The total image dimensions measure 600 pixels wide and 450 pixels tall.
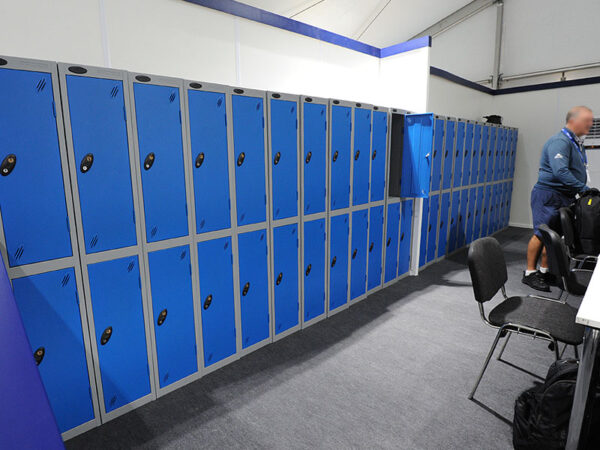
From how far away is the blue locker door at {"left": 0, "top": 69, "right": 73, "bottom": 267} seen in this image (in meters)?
1.47

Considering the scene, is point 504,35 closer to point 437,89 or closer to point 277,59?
point 437,89

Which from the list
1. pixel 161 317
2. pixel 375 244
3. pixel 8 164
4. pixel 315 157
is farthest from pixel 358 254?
pixel 8 164

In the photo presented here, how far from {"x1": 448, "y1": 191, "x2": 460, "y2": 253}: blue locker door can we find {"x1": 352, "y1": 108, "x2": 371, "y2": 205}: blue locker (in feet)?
6.79

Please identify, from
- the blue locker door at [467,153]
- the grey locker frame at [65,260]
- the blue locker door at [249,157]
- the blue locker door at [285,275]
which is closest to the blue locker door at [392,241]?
the blue locker door at [285,275]

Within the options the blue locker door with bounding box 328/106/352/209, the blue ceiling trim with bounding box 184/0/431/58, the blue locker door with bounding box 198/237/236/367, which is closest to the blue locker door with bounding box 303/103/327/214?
the blue locker door with bounding box 328/106/352/209

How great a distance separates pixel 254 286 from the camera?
A: 2.49 m

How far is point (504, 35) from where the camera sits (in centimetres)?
636

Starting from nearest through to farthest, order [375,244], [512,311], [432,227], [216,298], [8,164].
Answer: [8,164]
[512,311]
[216,298]
[375,244]
[432,227]

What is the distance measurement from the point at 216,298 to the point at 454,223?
3753 millimetres

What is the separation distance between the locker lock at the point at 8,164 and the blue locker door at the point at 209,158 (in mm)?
825

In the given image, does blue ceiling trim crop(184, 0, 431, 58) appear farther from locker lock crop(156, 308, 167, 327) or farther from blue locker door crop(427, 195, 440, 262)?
locker lock crop(156, 308, 167, 327)

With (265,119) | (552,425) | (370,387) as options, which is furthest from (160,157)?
(552,425)

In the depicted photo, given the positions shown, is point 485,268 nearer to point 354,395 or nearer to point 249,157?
point 354,395

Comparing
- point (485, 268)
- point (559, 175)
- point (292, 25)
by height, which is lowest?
point (485, 268)
